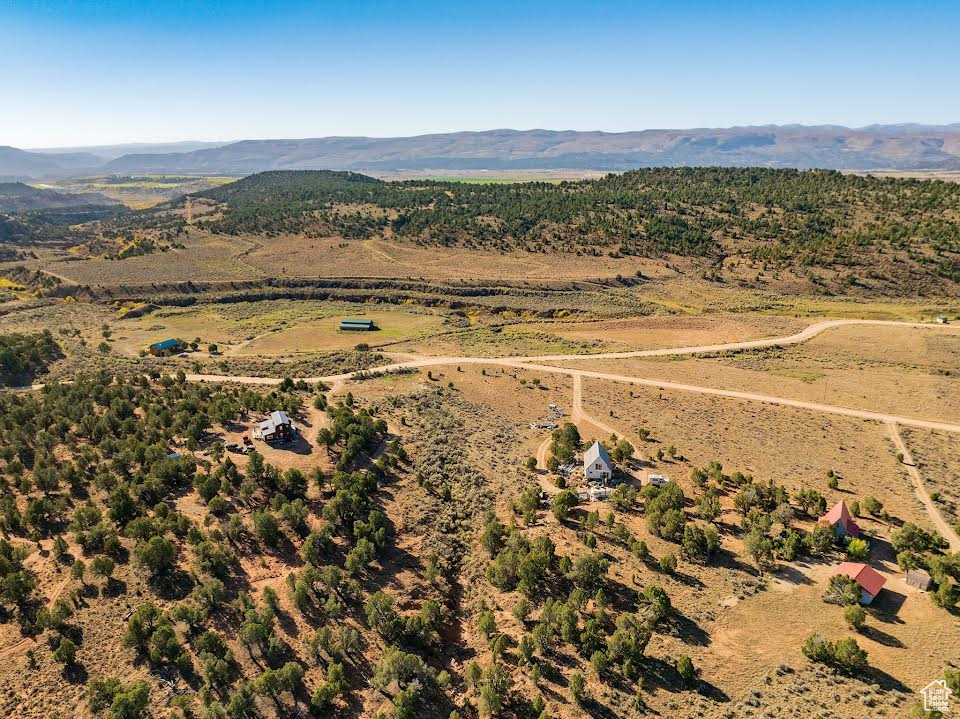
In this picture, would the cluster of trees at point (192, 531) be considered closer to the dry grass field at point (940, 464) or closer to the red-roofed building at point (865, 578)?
the red-roofed building at point (865, 578)

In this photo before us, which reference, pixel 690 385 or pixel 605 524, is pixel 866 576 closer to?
pixel 605 524

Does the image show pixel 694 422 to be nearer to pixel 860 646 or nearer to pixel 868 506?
pixel 868 506

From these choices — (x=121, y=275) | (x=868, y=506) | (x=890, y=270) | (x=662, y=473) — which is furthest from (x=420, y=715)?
(x=121, y=275)

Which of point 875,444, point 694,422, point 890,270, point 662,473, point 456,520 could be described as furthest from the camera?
point 890,270

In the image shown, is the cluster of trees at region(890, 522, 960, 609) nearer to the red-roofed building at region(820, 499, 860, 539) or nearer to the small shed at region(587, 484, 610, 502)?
the red-roofed building at region(820, 499, 860, 539)

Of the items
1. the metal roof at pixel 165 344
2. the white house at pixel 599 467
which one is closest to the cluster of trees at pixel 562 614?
the white house at pixel 599 467
